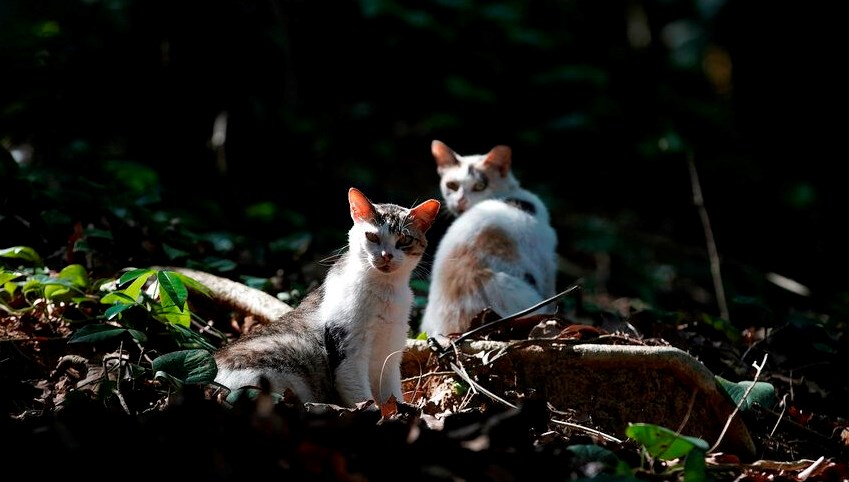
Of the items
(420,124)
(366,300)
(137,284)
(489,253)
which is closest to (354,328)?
(366,300)

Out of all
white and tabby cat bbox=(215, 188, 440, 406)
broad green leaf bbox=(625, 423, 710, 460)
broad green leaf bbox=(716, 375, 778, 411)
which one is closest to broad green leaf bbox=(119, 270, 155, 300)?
Answer: white and tabby cat bbox=(215, 188, 440, 406)

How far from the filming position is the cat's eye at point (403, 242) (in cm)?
391

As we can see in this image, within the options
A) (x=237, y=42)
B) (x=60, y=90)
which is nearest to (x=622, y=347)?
(x=237, y=42)

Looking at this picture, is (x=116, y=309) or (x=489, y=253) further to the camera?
(x=489, y=253)

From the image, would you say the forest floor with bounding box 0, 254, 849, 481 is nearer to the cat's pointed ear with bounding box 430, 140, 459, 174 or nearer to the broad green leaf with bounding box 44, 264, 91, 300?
the broad green leaf with bounding box 44, 264, 91, 300

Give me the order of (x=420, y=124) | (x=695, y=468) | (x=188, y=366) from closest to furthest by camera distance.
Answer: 1. (x=695, y=468)
2. (x=188, y=366)
3. (x=420, y=124)

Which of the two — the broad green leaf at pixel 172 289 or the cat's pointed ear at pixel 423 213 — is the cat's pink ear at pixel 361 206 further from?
the broad green leaf at pixel 172 289

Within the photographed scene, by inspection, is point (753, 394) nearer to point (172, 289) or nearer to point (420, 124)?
point (172, 289)

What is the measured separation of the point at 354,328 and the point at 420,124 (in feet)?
22.1

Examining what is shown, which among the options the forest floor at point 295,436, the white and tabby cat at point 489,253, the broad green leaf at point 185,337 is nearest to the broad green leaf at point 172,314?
the broad green leaf at point 185,337

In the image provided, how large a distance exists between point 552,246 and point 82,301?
3095 mm

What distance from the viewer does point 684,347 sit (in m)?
4.65

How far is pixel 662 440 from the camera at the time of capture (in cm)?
288

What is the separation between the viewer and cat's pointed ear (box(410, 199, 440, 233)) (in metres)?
4.02
